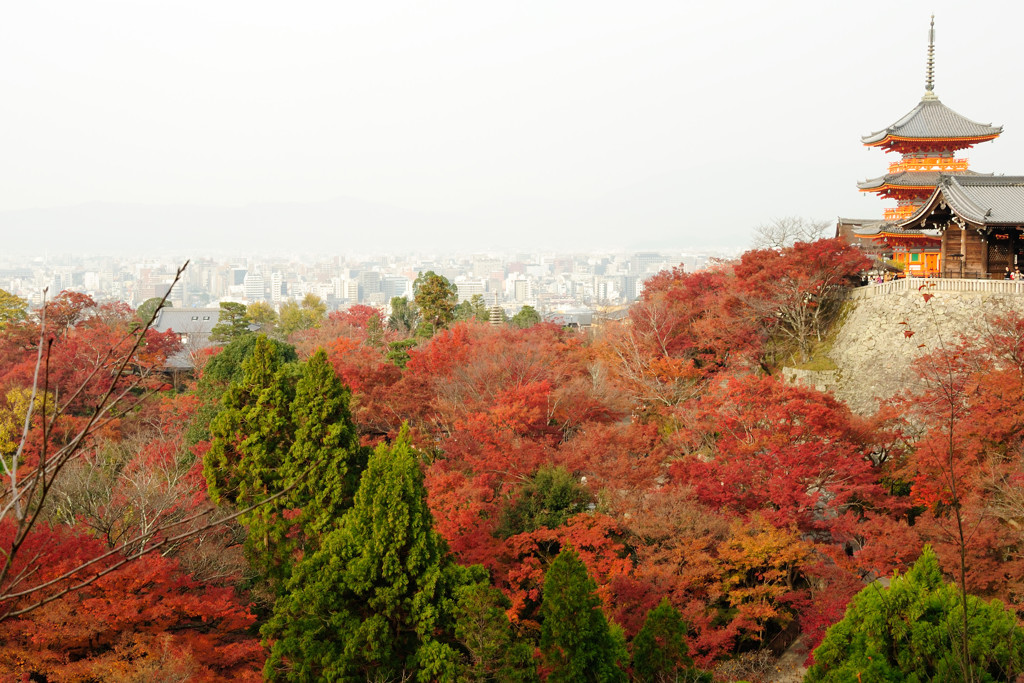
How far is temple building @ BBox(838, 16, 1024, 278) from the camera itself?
16438mm

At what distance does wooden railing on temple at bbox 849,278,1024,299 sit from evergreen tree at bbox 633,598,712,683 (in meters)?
10.9

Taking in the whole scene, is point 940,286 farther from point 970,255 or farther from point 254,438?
point 254,438

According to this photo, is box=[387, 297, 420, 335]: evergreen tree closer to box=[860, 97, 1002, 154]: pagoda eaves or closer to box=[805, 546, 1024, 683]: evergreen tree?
box=[860, 97, 1002, 154]: pagoda eaves

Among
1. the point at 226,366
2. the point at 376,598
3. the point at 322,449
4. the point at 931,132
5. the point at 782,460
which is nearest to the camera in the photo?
the point at 376,598

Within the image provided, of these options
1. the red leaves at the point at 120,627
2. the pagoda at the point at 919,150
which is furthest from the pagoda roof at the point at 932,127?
the red leaves at the point at 120,627

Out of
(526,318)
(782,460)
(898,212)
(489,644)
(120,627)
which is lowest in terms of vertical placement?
(489,644)

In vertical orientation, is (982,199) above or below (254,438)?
above

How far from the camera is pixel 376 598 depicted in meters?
9.76

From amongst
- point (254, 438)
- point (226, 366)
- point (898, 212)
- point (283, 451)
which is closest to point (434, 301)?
point (226, 366)

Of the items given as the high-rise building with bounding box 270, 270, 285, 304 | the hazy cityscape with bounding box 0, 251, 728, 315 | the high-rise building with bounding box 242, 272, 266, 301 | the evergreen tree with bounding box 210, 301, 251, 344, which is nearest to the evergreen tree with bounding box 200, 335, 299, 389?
the evergreen tree with bounding box 210, 301, 251, 344

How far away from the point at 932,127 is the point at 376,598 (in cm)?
2164

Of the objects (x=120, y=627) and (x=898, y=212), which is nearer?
(x=120, y=627)

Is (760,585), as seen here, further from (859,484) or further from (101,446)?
(101,446)

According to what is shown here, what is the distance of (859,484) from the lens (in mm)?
12281
